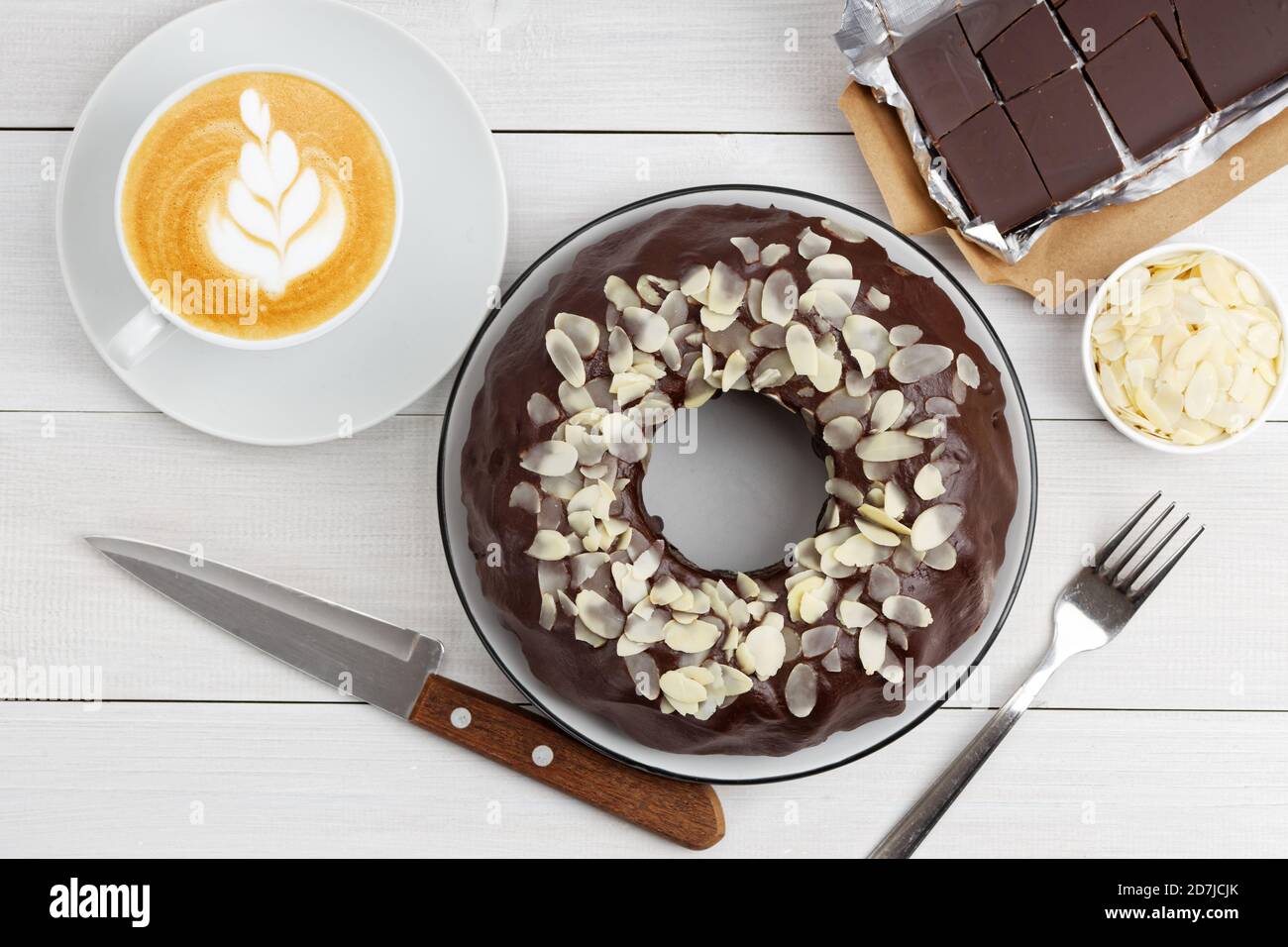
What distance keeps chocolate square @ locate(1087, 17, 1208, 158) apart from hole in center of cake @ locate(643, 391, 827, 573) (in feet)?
1.76

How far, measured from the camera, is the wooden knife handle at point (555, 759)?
1.20 meters

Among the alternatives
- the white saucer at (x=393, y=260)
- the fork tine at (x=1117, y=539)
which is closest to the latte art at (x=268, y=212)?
the white saucer at (x=393, y=260)

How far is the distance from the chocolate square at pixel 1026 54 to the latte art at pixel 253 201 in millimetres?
722

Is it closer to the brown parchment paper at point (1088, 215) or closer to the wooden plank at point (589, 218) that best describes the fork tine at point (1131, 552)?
the wooden plank at point (589, 218)

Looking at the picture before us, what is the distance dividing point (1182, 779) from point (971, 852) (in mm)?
290

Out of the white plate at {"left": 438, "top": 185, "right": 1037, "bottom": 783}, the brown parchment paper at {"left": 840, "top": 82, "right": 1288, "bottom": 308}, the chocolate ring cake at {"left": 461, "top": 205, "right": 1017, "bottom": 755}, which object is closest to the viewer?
the chocolate ring cake at {"left": 461, "top": 205, "right": 1017, "bottom": 755}

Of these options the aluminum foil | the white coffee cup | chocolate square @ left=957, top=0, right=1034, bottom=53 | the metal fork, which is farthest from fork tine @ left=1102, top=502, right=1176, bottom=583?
the white coffee cup

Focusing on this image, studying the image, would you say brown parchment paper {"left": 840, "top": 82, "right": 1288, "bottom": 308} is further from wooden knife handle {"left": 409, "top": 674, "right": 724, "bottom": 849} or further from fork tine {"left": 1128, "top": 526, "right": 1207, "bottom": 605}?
wooden knife handle {"left": 409, "top": 674, "right": 724, "bottom": 849}

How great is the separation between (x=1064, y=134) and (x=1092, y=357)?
Result: 0.26 m

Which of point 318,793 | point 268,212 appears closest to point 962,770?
point 318,793

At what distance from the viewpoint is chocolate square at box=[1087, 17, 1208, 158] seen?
119 centimetres

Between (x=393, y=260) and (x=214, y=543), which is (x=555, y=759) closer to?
(x=214, y=543)

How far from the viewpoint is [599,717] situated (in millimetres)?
1100

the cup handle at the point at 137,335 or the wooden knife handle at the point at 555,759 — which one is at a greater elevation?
the cup handle at the point at 137,335
